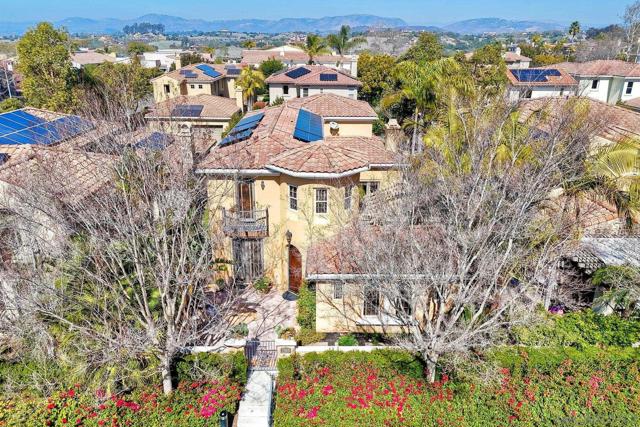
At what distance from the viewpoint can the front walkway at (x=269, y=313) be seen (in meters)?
19.2

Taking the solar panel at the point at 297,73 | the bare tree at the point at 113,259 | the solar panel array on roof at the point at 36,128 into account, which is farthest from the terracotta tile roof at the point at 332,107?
the solar panel at the point at 297,73

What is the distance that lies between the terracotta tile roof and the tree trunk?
74.3 ft

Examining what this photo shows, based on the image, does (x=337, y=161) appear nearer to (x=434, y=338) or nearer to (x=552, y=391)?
(x=434, y=338)

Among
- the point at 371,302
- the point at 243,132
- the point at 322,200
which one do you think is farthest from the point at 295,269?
the point at 243,132

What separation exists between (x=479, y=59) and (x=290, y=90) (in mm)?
25439

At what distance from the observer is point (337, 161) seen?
63.8 ft

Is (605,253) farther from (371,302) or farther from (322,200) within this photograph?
(322,200)

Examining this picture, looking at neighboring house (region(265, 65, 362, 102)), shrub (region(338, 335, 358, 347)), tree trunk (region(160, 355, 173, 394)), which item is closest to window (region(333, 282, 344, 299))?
shrub (region(338, 335, 358, 347))

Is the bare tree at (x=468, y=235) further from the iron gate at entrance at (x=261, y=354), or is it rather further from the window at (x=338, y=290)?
the iron gate at entrance at (x=261, y=354)

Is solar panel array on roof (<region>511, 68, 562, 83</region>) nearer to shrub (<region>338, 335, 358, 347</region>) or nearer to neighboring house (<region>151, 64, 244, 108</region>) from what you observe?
neighboring house (<region>151, 64, 244, 108</region>)

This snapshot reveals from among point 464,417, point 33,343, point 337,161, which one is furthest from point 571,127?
point 33,343

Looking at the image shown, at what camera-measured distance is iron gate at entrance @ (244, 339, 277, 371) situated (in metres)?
16.6

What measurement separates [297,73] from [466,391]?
5121 centimetres

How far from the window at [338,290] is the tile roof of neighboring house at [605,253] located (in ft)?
32.7
